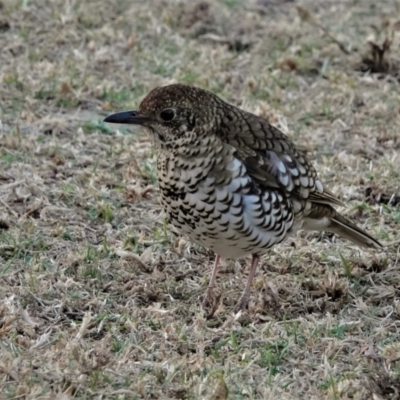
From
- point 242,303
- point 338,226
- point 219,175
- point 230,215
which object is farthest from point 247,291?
point 338,226

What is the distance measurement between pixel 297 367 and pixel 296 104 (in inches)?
160

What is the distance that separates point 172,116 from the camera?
18.4 ft

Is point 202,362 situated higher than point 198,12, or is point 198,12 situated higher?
point 202,362

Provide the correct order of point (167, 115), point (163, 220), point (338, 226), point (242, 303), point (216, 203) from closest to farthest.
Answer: point (216, 203), point (167, 115), point (242, 303), point (338, 226), point (163, 220)

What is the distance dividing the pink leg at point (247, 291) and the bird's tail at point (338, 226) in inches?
20.3

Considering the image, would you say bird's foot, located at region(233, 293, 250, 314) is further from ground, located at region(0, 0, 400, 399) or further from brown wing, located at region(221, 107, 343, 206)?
brown wing, located at region(221, 107, 343, 206)

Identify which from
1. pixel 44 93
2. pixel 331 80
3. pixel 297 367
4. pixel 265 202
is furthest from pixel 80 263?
pixel 331 80

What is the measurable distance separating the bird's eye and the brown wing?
11.3 inches

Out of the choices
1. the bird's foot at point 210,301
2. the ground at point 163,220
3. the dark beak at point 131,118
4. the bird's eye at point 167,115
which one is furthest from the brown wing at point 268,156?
the bird's foot at point 210,301

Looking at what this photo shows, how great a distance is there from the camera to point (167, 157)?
5.61 m

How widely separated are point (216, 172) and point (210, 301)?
0.77m

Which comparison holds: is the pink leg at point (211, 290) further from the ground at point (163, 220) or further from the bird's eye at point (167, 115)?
the bird's eye at point (167, 115)

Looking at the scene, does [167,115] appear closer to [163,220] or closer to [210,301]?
[210,301]

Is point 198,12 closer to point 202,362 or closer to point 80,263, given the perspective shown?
point 80,263
